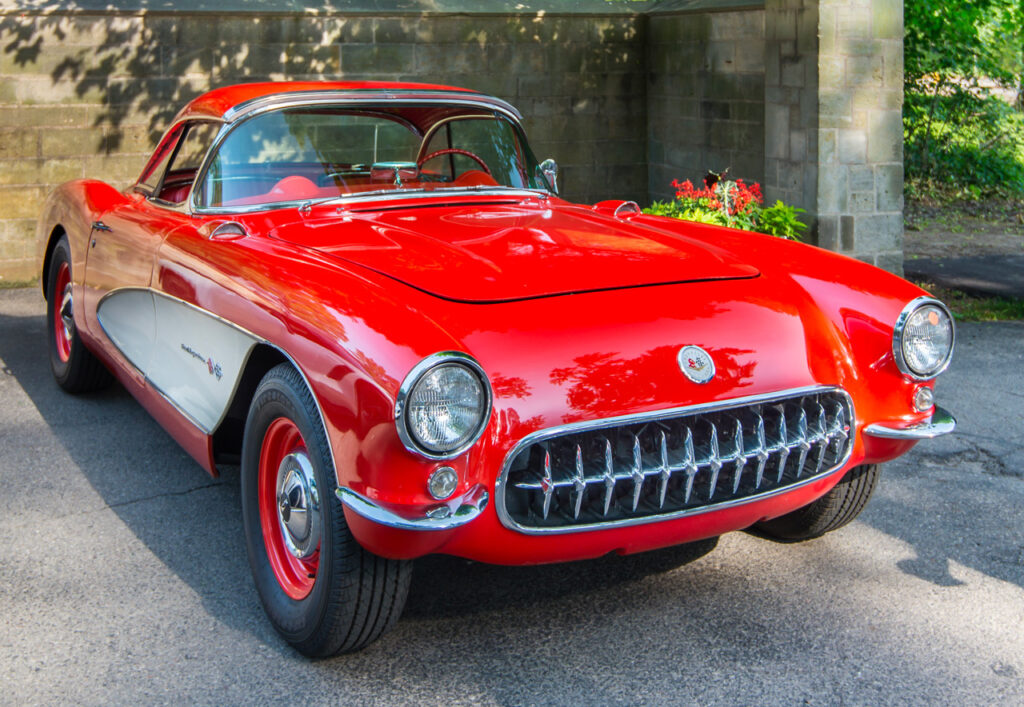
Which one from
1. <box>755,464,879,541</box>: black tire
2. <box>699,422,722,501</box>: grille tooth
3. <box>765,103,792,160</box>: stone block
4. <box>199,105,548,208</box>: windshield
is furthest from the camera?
<box>765,103,792,160</box>: stone block

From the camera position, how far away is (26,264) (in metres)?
8.63

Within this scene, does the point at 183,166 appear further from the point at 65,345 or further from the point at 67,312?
the point at 65,345

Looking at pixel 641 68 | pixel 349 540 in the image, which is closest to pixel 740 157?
pixel 641 68

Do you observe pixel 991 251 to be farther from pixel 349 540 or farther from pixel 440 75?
pixel 349 540

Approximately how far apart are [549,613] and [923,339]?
1400 mm

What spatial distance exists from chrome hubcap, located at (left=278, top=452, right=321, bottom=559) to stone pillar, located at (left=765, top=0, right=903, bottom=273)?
534 centimetres

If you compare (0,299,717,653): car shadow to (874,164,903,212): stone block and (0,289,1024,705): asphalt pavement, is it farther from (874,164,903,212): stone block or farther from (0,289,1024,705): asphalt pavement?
(874,164,903,212): stone block

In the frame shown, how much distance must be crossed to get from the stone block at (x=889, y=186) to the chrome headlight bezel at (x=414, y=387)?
577 cm

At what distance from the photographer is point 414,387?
261cm

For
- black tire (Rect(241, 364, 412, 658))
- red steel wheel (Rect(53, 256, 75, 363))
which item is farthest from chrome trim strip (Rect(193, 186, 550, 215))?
red steel wheel (Rect(53, 256, 75, 363))

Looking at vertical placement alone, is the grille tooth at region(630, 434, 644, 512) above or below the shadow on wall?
below

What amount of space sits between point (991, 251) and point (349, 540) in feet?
28.0

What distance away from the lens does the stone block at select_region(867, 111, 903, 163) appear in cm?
759

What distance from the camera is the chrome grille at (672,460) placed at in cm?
278
